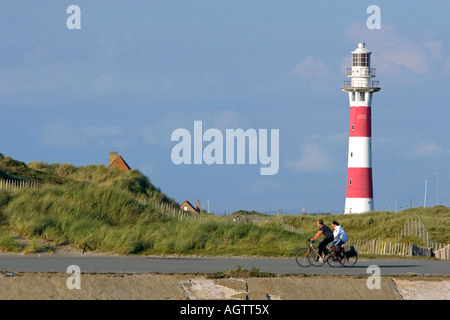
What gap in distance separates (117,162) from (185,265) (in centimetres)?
3033

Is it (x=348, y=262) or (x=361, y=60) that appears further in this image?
(x=361, y=60)

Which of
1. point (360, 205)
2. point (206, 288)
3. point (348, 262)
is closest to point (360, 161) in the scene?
point (360, 205)

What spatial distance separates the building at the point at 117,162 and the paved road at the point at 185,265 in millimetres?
25454

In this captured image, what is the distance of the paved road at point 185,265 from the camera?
843 inches

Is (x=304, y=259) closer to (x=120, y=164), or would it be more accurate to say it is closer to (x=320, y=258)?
(x=320, y=258)

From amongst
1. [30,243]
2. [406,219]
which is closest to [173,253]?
[30,243]

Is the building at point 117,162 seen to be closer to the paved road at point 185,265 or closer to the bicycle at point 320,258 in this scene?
the paved road at point 185,265

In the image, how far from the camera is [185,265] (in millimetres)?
23281

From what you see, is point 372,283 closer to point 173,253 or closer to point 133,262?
point 133,262

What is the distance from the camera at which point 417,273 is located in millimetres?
22281

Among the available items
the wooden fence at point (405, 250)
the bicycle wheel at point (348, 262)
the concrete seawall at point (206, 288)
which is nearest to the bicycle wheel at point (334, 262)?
the bicycle wheel at point (348, 262)

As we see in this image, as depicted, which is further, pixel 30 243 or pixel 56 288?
pixel 30 243

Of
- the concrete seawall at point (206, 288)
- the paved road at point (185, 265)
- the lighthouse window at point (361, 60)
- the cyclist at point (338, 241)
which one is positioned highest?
the lighthouse window at point (361, 60)
